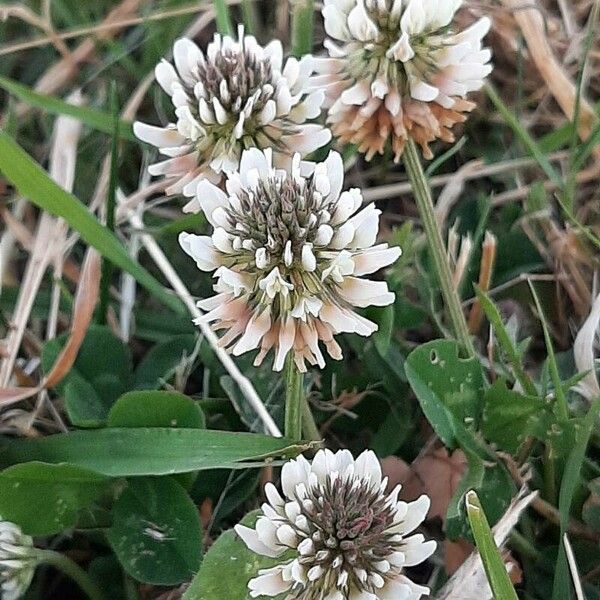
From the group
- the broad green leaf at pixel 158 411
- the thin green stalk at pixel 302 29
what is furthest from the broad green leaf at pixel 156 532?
the thin green stalk at pixel 302 29

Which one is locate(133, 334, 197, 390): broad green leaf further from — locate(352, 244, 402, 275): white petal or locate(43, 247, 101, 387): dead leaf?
locate(352, 244, 402, 275): white petal

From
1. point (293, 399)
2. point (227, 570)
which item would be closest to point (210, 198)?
point (293, 399)

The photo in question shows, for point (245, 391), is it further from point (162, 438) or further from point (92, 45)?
point (92, 45)

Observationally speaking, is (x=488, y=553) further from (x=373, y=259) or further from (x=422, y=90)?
(x=422, y=90)

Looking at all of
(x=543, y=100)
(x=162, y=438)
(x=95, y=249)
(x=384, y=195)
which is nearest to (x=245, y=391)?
(x=162, y=438)

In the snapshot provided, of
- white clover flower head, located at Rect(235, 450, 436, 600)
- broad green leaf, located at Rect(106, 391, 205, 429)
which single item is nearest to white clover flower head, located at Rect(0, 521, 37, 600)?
broad green leaf, located at Rect(106, 391, 205, 429)
